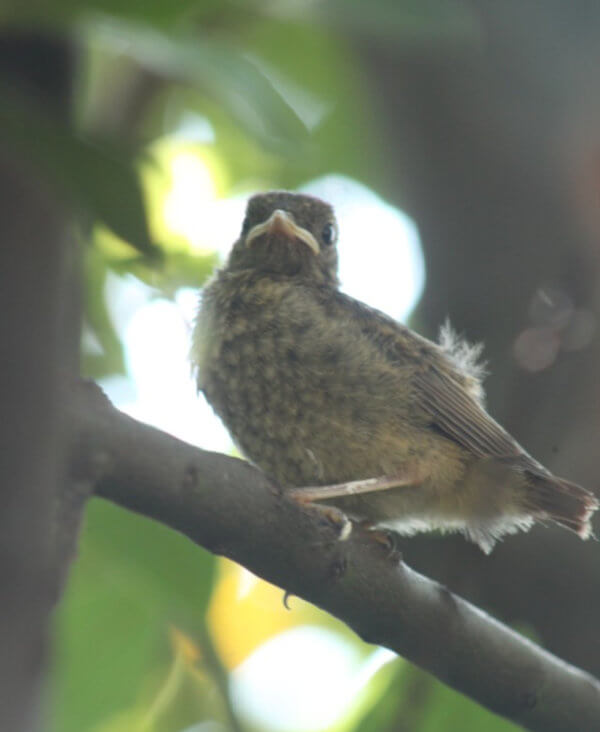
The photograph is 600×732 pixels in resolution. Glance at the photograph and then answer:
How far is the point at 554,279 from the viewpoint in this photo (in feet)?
13.4

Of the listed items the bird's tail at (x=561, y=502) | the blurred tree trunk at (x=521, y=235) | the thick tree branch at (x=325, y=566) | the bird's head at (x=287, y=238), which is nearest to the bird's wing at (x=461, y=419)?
the bird's tail at (x=561, y=502)

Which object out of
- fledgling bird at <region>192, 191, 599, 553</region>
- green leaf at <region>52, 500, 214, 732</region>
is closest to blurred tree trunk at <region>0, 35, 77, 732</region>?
green leaf at <region>52, 500, 214, 732</region>

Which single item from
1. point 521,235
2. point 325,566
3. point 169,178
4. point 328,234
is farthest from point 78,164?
Result: point 328,234

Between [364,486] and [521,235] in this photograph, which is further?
[521,235]

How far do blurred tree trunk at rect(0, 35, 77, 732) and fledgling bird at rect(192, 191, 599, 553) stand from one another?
2.48 meters

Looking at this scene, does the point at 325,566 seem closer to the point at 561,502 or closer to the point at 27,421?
Result: the point at 561,502

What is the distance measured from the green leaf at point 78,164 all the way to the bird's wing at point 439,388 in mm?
2694

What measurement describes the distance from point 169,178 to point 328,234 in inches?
73.9

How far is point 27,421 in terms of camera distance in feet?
1.87

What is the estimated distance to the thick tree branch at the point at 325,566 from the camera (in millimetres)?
1616

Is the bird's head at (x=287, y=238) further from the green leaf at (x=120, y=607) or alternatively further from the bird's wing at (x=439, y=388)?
the green leaf at (x=120, y=607)

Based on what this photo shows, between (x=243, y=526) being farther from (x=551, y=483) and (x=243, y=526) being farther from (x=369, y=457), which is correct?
(x=551, y=483)

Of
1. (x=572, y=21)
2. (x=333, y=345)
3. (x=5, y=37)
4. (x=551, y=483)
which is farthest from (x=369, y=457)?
(x=5, y=37)

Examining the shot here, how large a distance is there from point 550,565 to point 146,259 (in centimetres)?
307
